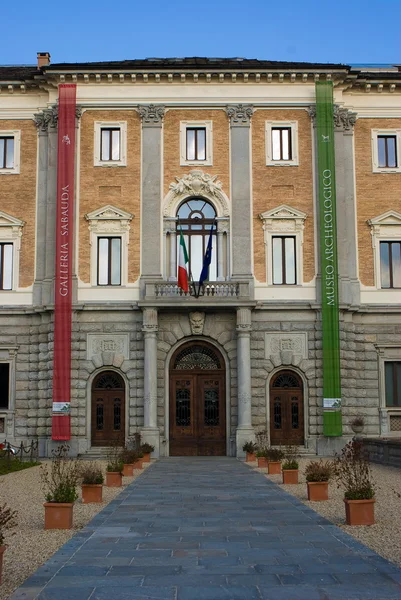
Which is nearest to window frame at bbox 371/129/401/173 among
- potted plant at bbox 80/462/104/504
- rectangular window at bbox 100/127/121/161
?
rectangular window at bbox 100/127/121/161

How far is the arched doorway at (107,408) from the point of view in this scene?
29.8 meters

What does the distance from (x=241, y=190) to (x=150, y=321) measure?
21.6ft

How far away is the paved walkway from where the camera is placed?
8469 millimetres

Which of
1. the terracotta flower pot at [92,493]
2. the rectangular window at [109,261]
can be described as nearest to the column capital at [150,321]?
the rectangular window at [109,261]

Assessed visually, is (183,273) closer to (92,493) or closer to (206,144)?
(206,144)

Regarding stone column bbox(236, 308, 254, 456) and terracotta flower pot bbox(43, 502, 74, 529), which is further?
stone column bbox(236, 308, 254, 456)

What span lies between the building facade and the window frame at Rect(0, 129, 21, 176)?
0.06m

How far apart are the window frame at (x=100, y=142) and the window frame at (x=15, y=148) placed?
10.8 ft

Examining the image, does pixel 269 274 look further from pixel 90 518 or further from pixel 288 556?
pixel 288 556

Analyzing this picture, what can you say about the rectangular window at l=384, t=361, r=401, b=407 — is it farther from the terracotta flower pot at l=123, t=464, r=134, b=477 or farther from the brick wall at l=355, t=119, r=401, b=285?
the terracotta flower pot at l=123, t=464, r=134, b=477

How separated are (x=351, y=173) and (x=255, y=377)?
947 centimetres

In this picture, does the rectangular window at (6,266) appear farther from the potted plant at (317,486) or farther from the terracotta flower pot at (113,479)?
the potted plant at (317,486)

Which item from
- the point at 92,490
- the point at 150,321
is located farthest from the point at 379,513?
the point at 150,321

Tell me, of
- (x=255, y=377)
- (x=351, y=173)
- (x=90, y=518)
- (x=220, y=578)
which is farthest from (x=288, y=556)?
(x=351, y=173)
